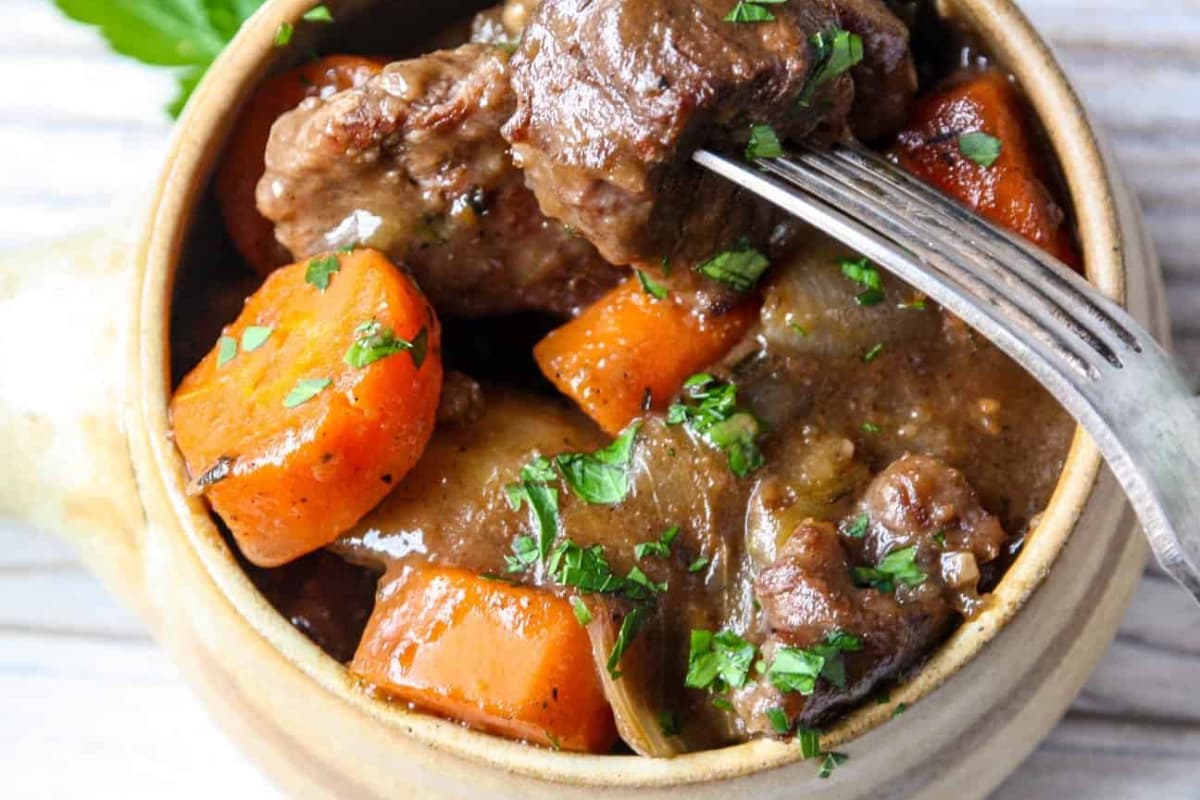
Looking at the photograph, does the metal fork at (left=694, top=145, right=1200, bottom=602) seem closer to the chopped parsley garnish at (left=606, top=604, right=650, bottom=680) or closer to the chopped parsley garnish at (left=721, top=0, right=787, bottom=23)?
the chopped parsley garnish at (left=721, top=0, right=787, bottom=23)

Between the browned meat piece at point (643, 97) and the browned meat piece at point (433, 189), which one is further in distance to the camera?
the browned meat piece at point (433, 189)

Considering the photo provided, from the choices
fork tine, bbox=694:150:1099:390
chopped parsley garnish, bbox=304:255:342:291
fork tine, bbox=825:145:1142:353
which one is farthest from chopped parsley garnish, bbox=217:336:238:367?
fork tine, bbox=825:145:1142:353

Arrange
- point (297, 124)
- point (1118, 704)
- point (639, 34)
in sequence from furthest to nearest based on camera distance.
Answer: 1. point (1118, 704)
2. point (297, 124)
3. point (639, 34)

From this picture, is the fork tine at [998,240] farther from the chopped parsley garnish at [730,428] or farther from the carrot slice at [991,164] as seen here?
the chopped parsley garnish at [730,428]

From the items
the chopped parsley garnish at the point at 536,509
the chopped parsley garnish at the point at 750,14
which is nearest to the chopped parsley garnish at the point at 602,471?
the chopped parsley garnish at the point at 536,509

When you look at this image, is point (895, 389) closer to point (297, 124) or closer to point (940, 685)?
point (940, 685)

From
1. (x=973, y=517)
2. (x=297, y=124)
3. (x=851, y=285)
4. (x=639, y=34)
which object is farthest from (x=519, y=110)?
(x=973, y=517)
